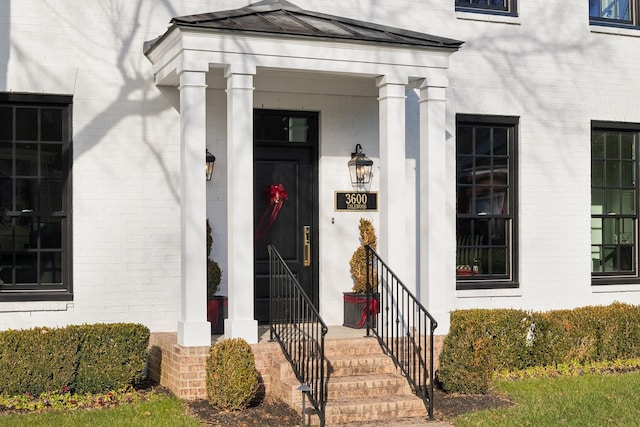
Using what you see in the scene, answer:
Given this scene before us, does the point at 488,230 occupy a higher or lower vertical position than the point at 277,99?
lower

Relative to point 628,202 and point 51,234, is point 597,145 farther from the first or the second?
point 51,234

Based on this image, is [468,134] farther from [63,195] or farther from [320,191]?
[63,195]

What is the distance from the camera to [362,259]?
1154 cm

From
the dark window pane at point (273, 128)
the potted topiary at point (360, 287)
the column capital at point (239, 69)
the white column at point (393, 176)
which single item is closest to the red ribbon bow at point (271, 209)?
the dark window pane at point (273, 128)

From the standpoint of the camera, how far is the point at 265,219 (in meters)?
11.6

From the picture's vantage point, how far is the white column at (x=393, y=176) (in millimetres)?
10555

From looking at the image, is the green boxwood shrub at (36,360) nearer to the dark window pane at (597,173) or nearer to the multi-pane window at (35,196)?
the multi-pane window at (35,196)

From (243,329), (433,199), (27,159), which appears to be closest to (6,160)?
(27,159)

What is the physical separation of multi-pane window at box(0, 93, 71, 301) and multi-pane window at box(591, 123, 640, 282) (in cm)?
734

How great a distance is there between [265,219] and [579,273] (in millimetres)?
4583

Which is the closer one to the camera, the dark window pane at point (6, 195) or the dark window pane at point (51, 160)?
the dark window pane at point (6, 195)

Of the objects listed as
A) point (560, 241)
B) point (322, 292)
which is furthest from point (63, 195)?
point (560, 241)

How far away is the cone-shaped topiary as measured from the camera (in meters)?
11.5

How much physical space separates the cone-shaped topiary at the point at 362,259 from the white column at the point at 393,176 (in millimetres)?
878
